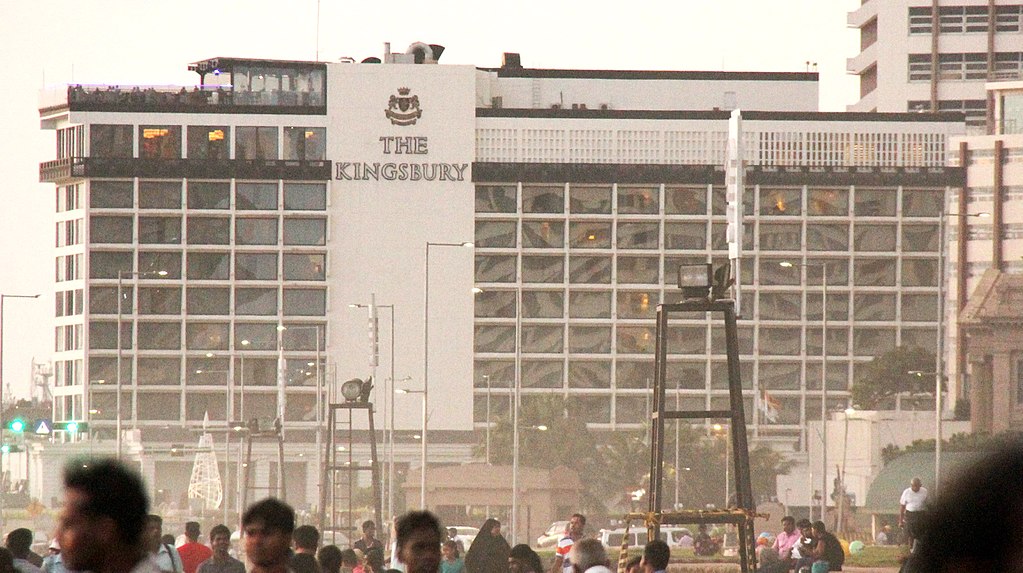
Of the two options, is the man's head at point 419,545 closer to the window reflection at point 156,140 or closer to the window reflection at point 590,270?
the window reflection at point 590,270

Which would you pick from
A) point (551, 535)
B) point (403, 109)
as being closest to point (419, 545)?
point (551, 535)

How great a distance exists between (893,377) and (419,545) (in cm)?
10017

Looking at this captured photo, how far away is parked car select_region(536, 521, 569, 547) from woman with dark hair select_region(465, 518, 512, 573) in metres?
52.8

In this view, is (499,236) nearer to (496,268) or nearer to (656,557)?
(496,268)

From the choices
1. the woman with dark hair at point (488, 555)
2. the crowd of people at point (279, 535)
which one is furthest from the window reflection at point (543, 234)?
the crowd of people at point (279, 535)

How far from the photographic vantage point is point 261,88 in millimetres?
120562

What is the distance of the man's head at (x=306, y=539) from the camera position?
1255 centimetres

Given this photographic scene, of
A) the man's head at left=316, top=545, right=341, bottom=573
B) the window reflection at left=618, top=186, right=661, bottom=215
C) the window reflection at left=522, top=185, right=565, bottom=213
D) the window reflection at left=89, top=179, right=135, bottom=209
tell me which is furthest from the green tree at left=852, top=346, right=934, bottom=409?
the man's head at left=316, top=545, right=341, bottom=573

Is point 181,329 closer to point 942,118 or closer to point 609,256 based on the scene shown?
point 609,256

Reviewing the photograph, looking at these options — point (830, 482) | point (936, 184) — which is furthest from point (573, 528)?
point (936, 184)

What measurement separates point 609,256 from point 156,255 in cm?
2687

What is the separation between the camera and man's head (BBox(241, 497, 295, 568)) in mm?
6480

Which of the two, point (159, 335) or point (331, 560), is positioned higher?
point (331, 560)

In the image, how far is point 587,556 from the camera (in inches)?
485
